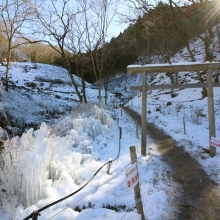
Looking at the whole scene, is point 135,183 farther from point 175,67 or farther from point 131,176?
point 175,67

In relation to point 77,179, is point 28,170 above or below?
above

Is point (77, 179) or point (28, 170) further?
point (77, 179)

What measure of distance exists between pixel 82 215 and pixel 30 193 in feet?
3.40

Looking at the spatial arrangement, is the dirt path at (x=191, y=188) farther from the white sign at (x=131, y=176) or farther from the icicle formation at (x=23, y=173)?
the icicle formation at (x=23, y=173)

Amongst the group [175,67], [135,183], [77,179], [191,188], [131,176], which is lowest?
[191,188]

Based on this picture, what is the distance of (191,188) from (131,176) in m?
2.50

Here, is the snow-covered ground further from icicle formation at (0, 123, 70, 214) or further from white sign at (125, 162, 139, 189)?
white sign at (125, 162, 139, 189)

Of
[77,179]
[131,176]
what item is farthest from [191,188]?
[77,179]

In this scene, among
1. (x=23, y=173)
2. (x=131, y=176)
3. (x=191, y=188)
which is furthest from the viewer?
(x=191, y=188)

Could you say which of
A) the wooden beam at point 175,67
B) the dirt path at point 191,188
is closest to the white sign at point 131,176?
the dirt path at point 191,188

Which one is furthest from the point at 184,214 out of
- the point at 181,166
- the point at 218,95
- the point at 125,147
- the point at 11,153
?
the point at 218,95

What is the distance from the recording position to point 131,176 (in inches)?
109

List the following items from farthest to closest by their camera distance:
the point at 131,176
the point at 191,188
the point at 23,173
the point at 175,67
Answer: the point at 175,67 < the point at 191,188 < the point at 23,173 < the point at 131,176

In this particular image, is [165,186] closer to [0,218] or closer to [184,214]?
[184,214]
